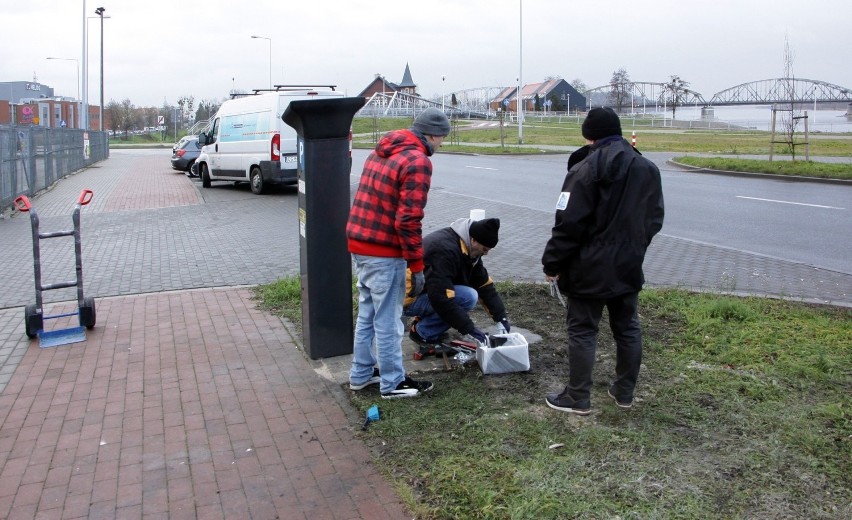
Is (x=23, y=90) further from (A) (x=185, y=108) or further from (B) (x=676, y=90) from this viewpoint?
(B) (x=676, y=90)

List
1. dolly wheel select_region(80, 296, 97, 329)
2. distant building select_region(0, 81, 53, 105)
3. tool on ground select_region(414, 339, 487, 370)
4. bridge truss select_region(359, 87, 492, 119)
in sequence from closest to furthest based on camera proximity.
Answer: tool on ground select_region(414, 339, 487, 370) → dolly wheel select_region(80, 296, 97, 329) → distant building select_region(0, 81, 53, 105) → bridge truss select_region(359, 87, 492, 119)

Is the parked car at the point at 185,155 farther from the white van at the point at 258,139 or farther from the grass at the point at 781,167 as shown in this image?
the grass at the point at 781,167

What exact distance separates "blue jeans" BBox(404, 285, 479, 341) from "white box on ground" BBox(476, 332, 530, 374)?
1.28 feet

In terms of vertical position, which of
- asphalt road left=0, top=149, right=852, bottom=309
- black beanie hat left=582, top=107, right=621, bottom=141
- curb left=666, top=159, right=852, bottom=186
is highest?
black beanie hat left=582, top=107, right=621, bottom=141

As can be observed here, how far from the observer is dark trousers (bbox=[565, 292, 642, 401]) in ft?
14.9

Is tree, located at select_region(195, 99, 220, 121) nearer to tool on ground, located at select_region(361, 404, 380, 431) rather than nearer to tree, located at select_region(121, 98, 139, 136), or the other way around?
tree, located at select_region(121, 98, 139, 136)

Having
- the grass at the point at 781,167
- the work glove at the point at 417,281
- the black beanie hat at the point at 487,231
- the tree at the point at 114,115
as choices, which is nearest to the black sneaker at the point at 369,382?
Result: the work glove at the point at 417,281

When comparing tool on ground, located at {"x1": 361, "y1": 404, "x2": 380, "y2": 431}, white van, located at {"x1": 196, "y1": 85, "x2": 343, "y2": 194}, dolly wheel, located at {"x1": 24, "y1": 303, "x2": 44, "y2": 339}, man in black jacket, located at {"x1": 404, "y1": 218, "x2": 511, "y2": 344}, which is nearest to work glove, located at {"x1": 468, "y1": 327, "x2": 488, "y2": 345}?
man in black jacket, located at {"x1": 404, "y1": 218, "x2": 511, "y2": 344}

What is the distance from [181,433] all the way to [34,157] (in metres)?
16.7

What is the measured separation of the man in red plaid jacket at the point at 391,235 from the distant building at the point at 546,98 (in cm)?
8375

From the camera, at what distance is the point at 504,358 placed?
534 cm

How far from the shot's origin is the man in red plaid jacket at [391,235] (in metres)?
4.58

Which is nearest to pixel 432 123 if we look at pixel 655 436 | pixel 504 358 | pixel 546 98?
pixel 504 358

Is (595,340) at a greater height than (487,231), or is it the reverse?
(487,231)
